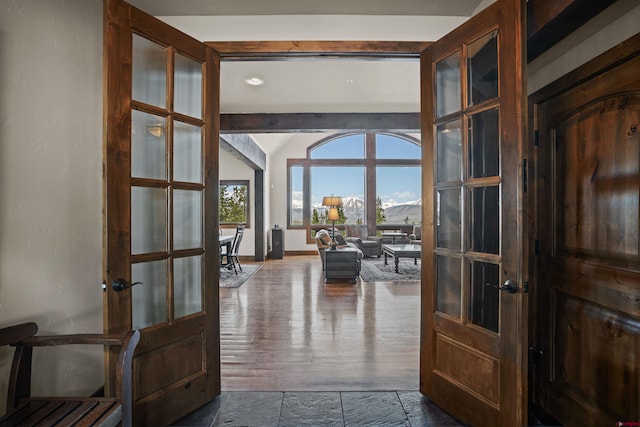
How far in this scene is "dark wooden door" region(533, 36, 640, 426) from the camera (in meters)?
1.47

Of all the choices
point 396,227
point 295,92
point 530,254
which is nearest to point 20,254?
point 530,254

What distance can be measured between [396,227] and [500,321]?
29.5 feet

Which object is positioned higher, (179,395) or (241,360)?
(179,395)

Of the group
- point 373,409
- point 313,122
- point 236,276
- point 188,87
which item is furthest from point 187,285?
point 236,276

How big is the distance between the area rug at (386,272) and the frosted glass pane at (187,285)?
4.37 metres

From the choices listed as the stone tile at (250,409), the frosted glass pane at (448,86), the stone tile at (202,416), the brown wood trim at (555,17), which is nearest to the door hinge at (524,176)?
the frosted glass pane at (448,86)

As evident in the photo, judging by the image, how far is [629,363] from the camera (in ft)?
4.84

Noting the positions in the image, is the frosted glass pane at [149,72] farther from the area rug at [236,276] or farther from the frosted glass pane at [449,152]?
the area rug at [236,276]

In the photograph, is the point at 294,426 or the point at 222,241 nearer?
the point at 294,426

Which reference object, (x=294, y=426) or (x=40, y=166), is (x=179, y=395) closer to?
(x=294, y=426)

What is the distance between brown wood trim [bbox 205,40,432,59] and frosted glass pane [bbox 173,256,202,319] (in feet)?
4.50

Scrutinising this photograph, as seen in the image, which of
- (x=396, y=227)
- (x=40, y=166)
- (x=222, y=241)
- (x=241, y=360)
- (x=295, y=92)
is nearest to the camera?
(x=40, y=166)

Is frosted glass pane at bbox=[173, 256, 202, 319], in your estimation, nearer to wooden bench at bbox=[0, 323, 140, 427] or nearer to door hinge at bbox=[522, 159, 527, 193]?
wooden bench at bbox=[0, 323, 140, 427]

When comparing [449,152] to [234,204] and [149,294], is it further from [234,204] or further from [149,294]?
[234,204]
